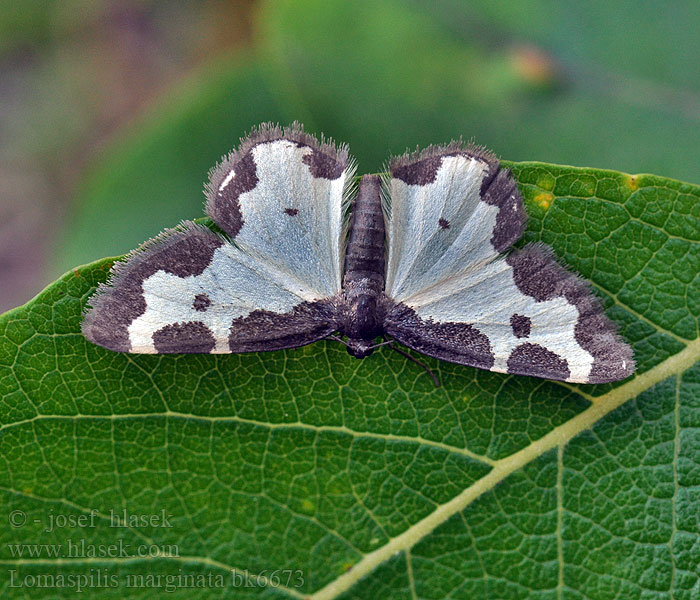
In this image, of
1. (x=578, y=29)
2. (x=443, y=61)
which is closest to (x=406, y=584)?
(x=443, y=61)

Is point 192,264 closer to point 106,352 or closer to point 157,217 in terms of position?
point 106,352

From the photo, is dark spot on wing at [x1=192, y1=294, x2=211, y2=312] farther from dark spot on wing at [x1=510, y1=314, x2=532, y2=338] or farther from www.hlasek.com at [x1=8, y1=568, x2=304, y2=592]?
dark spot on wing at [x1=510, y1=314, x2=532, y2=338]

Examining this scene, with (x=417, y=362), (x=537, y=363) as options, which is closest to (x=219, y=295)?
(x=417, y=362)

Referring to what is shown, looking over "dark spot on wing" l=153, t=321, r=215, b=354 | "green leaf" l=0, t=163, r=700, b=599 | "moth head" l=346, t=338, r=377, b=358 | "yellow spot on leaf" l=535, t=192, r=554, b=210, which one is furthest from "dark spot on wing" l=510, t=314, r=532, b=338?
"dark spot on wing" l=153, t=321, r=215, b=354

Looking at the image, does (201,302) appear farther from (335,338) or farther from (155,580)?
(155,580)

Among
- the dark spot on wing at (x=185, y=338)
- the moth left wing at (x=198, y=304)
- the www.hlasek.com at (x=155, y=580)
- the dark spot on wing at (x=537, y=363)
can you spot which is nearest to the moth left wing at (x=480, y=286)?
the dark spot on wing at (x=537, y=363)

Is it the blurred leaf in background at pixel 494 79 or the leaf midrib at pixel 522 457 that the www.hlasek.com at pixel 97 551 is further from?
the blurred leaf in background at pixel 494 79

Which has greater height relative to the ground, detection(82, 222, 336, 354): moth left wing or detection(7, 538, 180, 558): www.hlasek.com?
detection(82, 222, 336, 354): moth left wing
